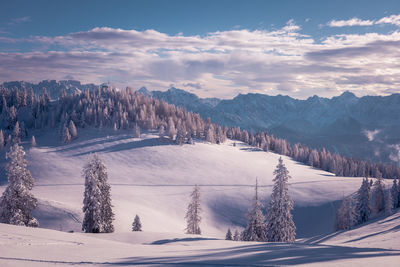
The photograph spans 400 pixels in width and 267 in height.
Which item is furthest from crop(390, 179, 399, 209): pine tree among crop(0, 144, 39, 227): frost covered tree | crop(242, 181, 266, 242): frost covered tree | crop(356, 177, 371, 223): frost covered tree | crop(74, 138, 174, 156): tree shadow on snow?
crop(74, 138, 174, 156): tree shadow on snow

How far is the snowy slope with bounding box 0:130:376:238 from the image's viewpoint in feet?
161

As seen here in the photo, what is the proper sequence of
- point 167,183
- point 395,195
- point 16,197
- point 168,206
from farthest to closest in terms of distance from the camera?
point 167,183
point 168,206
point 395,195
point 16,197

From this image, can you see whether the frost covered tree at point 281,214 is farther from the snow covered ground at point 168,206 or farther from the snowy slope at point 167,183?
the snowy slope at point 167,183

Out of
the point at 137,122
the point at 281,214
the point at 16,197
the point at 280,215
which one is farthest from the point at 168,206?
the point at 137,122

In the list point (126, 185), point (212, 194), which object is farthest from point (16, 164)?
point (212, 194)

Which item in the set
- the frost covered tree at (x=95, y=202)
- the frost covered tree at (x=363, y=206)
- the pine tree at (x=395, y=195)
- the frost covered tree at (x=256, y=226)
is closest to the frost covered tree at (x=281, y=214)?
the frost covered tree at (x=256, y=226)

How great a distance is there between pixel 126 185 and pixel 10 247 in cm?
5785

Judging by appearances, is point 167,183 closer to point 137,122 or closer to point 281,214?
point 281,214

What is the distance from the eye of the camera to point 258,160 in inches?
4053

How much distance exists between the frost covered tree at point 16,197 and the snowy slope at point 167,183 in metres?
9.22

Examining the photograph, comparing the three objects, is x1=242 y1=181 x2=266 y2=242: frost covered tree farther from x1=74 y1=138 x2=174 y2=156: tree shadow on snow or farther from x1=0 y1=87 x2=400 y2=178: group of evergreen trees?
x1=0 y1=87 x2=400 y2=178: group of evergreen trees

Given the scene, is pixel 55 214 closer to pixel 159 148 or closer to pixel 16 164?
pixel 16 164

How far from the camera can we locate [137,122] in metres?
131

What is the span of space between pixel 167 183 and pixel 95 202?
43.7 metres
